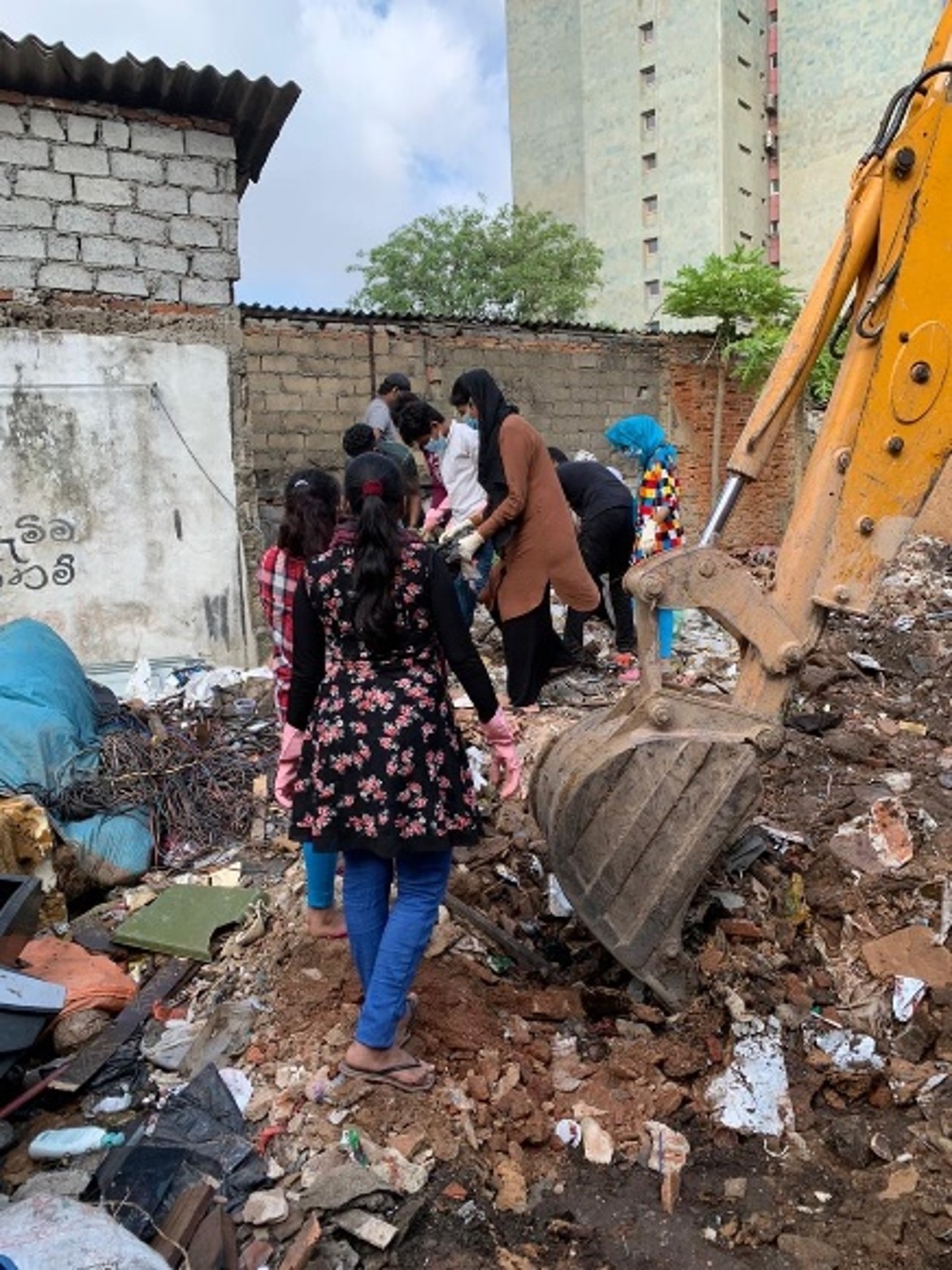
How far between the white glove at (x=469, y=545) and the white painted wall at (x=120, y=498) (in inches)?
85.4

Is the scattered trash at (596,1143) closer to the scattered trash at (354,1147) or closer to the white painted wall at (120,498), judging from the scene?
the scattered trash at (354,1147)

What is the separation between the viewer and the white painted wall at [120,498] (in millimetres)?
5668

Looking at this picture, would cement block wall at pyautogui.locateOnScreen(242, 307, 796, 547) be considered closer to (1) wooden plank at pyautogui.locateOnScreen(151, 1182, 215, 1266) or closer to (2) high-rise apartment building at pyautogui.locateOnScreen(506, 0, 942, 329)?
(1) wooden plank at pyautogui.locateOnScreen(151, 1182, 215, 1266)

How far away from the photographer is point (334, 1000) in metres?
2.91

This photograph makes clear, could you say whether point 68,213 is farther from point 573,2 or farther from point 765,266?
point 573,2

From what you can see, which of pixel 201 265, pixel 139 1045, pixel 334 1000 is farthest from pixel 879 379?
pixel 201 265

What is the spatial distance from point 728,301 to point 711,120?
903 inches

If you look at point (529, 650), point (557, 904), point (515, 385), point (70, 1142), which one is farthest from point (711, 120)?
point (70, 1142)

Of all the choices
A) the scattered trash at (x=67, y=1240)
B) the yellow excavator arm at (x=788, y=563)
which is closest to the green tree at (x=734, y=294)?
the yellow excavator arm at (x=788, y=563)

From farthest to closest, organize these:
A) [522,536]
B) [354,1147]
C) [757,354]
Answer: [757,354]
[522,536]
[354,1147]

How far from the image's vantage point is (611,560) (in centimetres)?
568

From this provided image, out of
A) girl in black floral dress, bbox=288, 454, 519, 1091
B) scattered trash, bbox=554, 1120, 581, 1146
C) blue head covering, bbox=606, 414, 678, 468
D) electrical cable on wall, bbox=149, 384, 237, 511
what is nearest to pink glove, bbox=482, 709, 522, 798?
girl in black floral dress, bbox=288, 454, 519, 1091

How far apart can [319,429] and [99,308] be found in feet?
13.6

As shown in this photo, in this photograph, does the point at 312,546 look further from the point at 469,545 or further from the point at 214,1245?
the point at 214,1245
